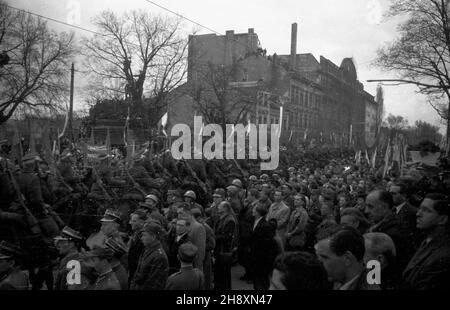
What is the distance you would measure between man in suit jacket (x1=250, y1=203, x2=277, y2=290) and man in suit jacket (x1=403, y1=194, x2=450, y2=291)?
288 centimetres

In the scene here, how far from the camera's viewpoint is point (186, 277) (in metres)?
4.49

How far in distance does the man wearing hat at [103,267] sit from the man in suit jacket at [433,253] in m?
2.52

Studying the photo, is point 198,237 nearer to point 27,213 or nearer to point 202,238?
point 202,238

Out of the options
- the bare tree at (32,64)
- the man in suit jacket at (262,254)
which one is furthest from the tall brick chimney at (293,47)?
the man in suit jacket at (262,254)

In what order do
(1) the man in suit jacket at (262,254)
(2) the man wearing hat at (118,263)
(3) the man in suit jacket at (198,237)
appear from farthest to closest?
(1) the man in suit jacket at (262,254) → (3) the man in suit jacket at (198,237) → (2) the man wearing hat at (118,263)

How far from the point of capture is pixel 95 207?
361 inches

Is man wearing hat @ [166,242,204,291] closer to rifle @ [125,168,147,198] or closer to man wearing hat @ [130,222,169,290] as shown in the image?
man wearing hat @ [130,222,169,290]

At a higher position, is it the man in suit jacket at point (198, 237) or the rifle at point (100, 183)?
the rifle at point (100, 183)

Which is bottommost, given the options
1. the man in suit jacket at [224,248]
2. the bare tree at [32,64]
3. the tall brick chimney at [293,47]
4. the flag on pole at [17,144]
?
the man in suit jacket at [224,248]

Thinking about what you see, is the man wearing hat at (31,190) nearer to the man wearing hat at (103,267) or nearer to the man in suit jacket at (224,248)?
the man in suit jacket at (224,248)

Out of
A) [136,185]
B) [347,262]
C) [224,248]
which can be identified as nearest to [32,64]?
[136,185]

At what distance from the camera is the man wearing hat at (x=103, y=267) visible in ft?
13.7

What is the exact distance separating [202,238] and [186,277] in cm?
148

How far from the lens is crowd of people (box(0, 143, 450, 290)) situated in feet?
10.3
